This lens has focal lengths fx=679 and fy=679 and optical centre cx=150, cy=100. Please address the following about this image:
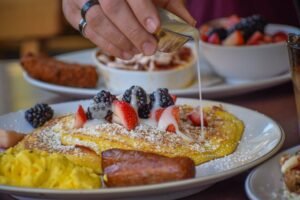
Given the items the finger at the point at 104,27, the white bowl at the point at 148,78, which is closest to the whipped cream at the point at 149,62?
the white bowl at the point at 148,78

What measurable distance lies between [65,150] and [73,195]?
26 centimetres

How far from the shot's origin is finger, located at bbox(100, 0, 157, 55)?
1.24m

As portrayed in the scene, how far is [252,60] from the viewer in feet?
6.06

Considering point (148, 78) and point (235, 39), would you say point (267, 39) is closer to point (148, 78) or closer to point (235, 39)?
point (235, 39)

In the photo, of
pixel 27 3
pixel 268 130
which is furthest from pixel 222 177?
pixel 27 3

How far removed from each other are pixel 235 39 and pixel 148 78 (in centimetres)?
27

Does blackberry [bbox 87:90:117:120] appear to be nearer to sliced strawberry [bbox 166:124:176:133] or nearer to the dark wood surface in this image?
sliced strawberry [bbox 166:124:176:133]

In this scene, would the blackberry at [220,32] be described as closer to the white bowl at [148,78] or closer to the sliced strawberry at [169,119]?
the white bowl at [148,78]

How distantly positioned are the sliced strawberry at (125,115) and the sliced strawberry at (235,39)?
0.64m

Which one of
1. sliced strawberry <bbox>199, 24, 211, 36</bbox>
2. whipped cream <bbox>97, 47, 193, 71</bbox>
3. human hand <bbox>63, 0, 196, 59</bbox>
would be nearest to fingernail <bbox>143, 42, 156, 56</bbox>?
human hand <bbox>63, 0, 196, 59</bbox>

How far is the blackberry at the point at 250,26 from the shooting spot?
1.91m

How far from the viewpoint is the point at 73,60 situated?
2.13 meters

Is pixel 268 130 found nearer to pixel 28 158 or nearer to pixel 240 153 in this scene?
pixel 240 153

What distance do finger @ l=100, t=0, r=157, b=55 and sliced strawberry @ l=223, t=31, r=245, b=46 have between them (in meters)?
0.67
